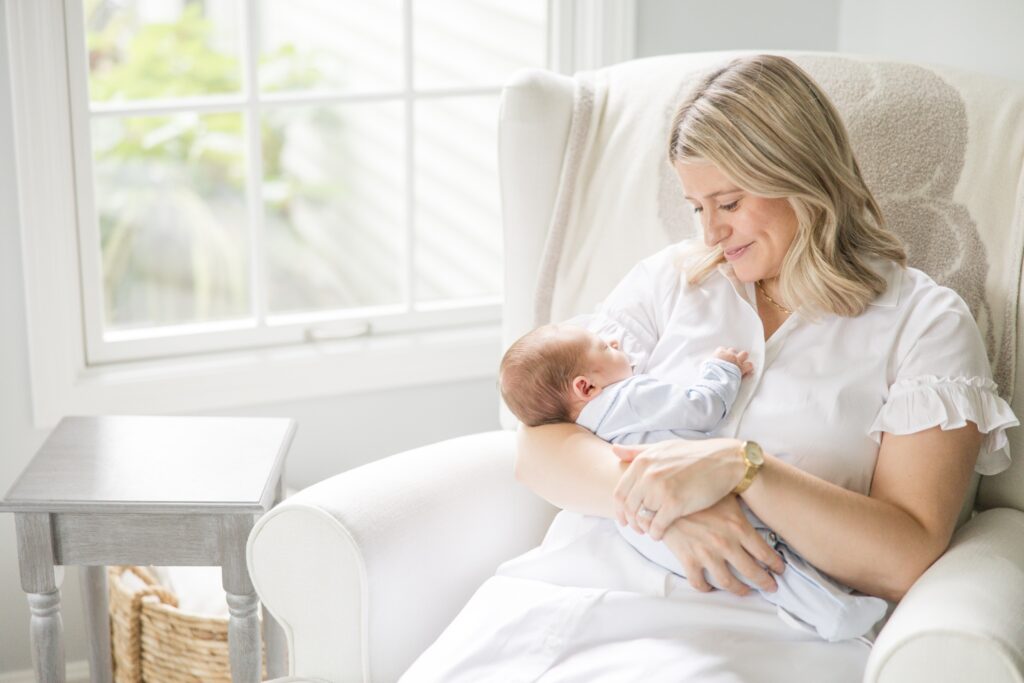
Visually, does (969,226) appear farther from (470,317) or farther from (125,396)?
(125,396)

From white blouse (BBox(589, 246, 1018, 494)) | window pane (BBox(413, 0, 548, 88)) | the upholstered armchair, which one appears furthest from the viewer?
window pane (BBox(413, 0, 548, 88))

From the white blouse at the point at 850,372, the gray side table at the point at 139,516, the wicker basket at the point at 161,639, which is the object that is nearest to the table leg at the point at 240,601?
the gray side table at the point at 139,516

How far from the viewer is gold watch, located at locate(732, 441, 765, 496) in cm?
142

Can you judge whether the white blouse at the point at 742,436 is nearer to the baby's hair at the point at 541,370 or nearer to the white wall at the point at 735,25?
the baby's hair at the point at 541,370

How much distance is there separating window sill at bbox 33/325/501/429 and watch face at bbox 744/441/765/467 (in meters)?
1.24

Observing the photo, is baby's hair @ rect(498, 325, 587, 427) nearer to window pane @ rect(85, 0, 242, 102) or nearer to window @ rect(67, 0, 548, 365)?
Answer: window @ rect(67, 0, 548, 365)

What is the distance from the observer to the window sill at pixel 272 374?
2.31m

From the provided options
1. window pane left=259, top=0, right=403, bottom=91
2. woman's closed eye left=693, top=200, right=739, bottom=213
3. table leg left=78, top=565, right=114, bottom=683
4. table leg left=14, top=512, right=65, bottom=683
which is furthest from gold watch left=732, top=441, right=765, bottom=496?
window pane left=259, top=0, right=403, bottom=91

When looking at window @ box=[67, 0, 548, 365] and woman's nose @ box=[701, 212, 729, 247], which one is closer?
woman's nose @ box=[701, 212, 729, 247]

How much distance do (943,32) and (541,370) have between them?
126 centimetres

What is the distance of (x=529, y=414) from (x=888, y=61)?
82 centimetres

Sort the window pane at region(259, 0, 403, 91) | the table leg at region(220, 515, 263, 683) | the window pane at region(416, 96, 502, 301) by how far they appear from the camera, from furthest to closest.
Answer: the window pane at region(259, 0, 403, 91) < the window pane at region(416, 96, 502, 301) < the table leg at region(220, 515, 263, 683)

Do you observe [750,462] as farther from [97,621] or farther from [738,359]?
[97,621]

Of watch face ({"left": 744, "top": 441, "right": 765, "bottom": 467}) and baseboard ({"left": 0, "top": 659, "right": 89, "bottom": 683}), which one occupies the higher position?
watch face ({"left": 744, "top": 441, "right": 765, "bottom": 467})
